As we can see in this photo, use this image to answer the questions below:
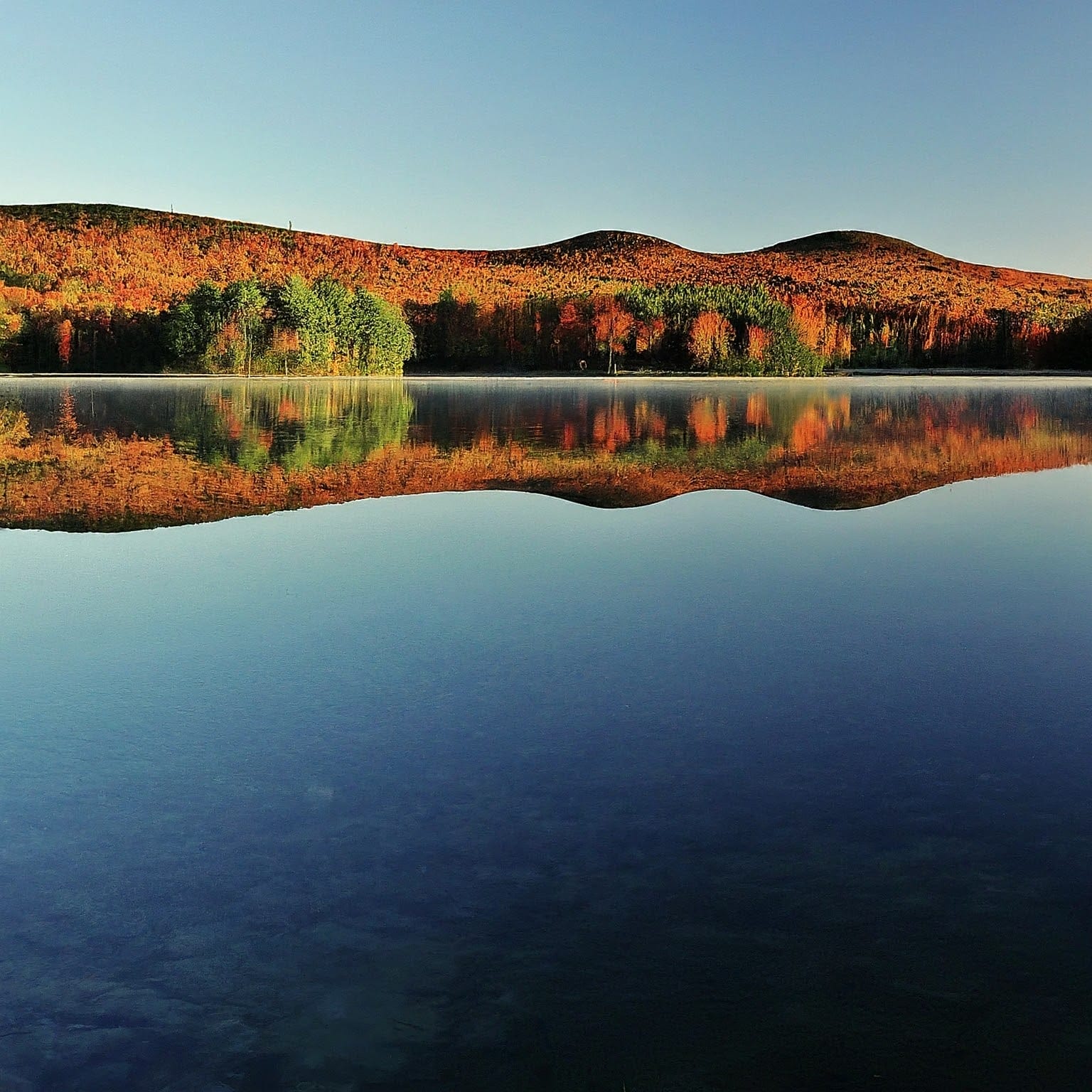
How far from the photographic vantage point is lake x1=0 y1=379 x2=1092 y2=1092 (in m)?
3.02

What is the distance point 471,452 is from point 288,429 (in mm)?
6659

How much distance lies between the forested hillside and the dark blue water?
87.1 meters

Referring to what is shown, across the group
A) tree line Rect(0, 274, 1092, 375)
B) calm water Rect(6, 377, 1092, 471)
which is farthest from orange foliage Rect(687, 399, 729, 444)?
tree line Rect(0, 274, 1092, 375)

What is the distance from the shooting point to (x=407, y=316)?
125750mm

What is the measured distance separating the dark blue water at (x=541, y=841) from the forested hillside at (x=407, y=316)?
87063 millimetres

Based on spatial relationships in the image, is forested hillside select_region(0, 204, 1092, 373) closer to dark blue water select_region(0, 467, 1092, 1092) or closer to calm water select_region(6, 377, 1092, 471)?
calm water select_region(6, 377, 1092, 471)

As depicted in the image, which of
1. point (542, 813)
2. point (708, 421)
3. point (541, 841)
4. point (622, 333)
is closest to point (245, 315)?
point (622, 333)

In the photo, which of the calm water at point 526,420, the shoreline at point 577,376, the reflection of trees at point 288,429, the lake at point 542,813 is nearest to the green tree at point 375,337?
the shoreline at point 577,376

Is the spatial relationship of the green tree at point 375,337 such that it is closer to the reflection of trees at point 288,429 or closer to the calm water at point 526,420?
the calm water at point 526,420

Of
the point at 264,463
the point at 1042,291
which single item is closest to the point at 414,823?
the point at 264,463

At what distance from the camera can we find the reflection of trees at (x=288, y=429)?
18594mm

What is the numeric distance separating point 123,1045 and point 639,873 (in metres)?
1.69

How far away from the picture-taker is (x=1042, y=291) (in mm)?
199875

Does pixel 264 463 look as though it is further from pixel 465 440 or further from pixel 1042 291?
pixel 1042 291
